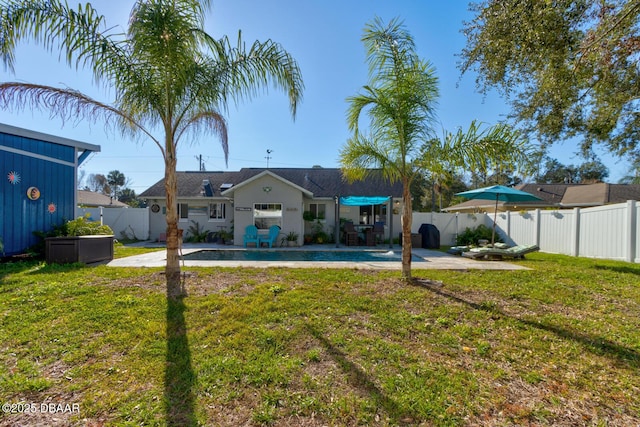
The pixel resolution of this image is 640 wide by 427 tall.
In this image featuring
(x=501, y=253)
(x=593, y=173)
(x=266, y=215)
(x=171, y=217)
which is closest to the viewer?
(x=171, y=217)

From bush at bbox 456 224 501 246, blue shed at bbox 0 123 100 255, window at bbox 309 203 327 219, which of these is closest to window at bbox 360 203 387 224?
window at bbox 309 203 327 219

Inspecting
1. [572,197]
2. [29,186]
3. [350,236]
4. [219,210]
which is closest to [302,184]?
[219,210]

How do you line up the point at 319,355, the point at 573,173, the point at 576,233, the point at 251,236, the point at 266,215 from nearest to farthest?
the point at 319,355, the point at 576,233, the point at 251,236, the point at 266,215, the point at 573,173

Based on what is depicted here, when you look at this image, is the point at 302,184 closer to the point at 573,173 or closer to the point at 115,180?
the point at 573,173

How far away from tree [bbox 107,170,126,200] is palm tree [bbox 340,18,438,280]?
66.7 metres

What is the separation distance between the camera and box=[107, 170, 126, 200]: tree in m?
57.8

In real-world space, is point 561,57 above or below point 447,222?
above

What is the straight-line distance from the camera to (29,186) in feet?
28.1

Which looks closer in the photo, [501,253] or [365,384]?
[365,384]

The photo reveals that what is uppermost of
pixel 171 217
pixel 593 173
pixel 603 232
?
pixel 593 173

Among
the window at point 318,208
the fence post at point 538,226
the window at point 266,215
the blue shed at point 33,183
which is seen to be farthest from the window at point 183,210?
the fence post at point 538,226

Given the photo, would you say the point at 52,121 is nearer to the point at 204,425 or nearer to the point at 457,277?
the point at 204,425

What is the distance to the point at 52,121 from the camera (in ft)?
19.3

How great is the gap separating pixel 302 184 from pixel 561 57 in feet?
47.9
